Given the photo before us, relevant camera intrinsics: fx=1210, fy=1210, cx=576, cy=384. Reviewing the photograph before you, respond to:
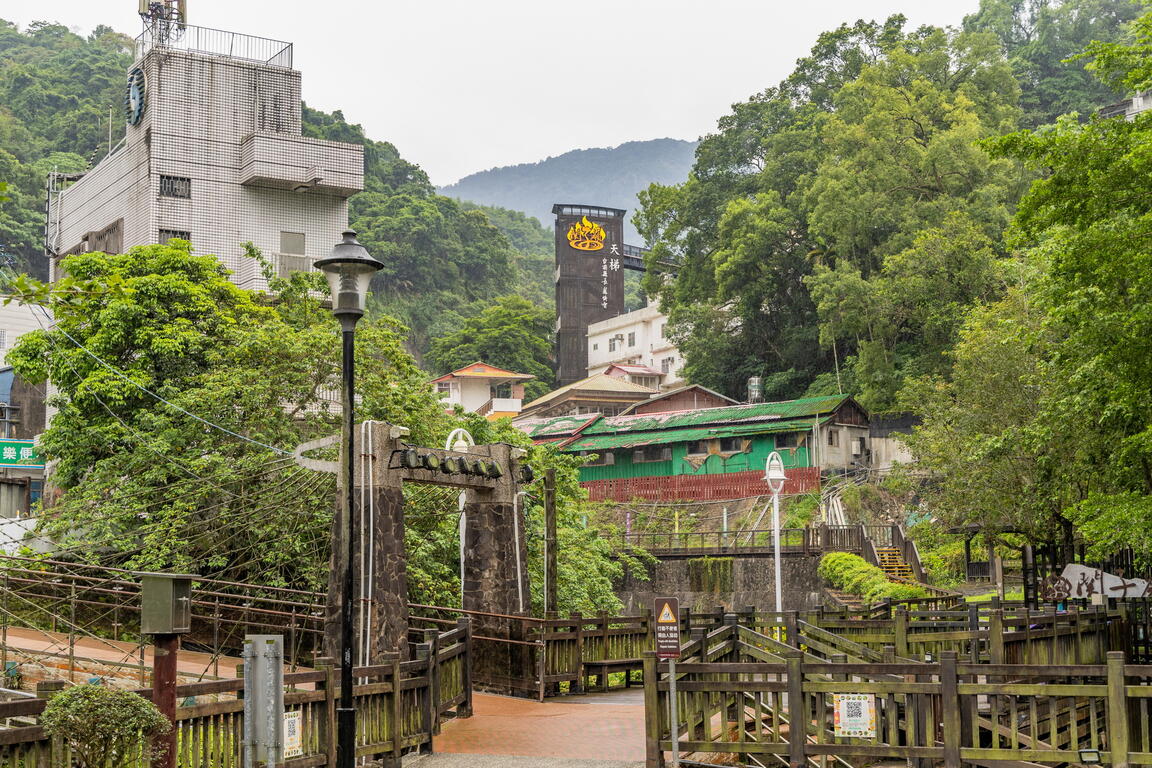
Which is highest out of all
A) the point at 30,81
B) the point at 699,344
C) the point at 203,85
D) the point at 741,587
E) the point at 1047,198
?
the point at 30,81

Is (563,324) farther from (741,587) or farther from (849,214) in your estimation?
(741,587)

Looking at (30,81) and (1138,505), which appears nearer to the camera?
(1138,505)

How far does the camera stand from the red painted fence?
49.2 meters

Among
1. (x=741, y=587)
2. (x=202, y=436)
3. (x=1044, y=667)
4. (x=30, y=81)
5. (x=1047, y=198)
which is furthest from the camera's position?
(x=30, y=81)

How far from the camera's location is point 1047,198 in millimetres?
17625

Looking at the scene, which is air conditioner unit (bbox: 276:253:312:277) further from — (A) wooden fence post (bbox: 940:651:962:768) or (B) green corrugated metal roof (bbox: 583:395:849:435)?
(A) wooden fence post (bbox: 940:651:962:768)

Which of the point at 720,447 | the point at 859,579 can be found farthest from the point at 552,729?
the point at 720,447

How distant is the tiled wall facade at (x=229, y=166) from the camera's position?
42188mm

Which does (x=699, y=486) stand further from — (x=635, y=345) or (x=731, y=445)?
(x=635, y=345)

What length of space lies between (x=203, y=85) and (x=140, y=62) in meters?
2.68

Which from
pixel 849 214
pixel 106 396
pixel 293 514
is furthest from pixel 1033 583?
pixel 849 214

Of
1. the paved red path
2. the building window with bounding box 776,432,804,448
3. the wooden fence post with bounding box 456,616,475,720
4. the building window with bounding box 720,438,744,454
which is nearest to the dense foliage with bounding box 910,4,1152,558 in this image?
the paved red path

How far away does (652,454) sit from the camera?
5538 cm

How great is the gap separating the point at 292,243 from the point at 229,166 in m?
3.50
